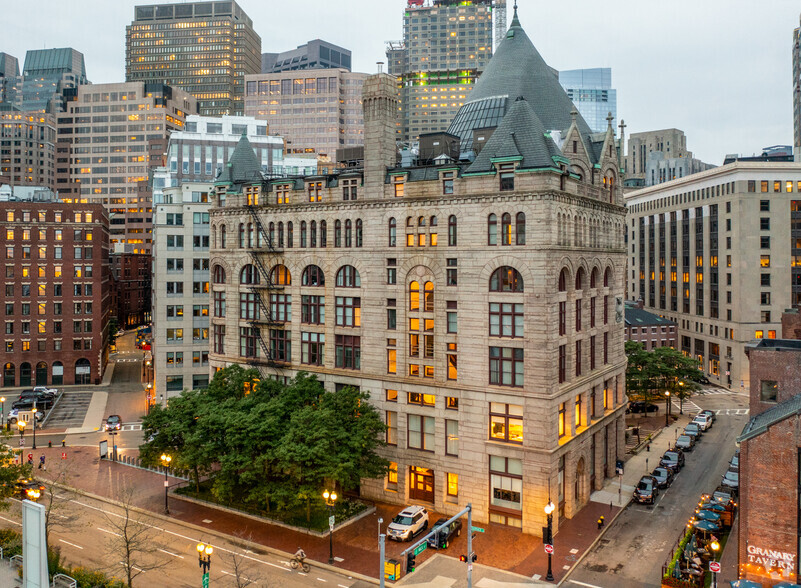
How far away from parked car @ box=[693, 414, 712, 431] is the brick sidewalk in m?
30.1

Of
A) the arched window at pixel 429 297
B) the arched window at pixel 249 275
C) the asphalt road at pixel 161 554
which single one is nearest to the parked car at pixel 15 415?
the asphalt road at pixel 161 554

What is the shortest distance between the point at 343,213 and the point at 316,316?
940 cm

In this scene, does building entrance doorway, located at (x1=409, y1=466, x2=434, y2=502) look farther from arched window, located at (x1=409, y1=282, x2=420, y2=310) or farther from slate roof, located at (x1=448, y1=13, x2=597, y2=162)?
slate roof, located at (x1=448, y1=13, x2=597, y2=162)

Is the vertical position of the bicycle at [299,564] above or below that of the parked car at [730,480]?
below

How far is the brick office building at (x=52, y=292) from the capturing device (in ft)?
318

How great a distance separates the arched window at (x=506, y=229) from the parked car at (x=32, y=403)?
2654 inches

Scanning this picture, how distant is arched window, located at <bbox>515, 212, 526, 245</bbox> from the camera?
148 feet

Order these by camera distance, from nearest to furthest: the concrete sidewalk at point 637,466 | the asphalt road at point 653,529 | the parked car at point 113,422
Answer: the asphalt road at point 653,529
the concrete sidewalk at point 637,466
the parked car at point 113,422

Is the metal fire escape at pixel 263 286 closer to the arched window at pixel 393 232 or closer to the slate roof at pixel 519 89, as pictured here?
the arched window at pixel 393 232

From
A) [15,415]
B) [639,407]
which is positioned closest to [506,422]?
[639,407]

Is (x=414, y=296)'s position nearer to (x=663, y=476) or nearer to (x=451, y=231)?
(x=451, y=231)

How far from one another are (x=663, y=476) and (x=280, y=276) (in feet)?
126

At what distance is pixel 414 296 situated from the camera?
50219 millimetres

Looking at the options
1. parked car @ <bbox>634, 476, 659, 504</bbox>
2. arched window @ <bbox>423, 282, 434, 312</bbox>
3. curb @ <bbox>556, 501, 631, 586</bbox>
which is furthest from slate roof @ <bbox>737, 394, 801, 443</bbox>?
arched window @ <bbox>423, 282, 434, 312</bbox>
